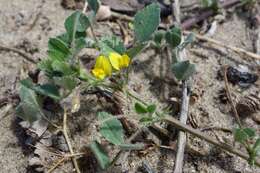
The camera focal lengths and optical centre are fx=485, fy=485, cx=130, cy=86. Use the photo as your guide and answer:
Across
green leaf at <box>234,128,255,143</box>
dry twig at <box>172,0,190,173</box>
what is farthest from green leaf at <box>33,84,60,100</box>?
green leaf at <box>234,128,255,143</box>

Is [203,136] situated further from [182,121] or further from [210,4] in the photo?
[210,4]

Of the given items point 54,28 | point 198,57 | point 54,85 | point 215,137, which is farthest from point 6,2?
point 215,137

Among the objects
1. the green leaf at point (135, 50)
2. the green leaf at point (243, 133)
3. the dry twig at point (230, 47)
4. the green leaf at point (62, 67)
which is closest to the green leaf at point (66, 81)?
the green leaf at point (62, 67)

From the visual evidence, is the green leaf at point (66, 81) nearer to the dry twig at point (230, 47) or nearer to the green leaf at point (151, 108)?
the green leaf at point (151, 108)

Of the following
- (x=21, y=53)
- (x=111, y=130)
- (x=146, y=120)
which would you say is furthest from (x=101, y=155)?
(x=21, y=53)

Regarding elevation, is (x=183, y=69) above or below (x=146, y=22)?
below

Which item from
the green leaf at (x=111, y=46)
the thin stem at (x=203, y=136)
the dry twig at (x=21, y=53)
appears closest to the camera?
the thin stem at (x=203, y=136)

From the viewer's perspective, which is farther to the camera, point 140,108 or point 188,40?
point 188,40
